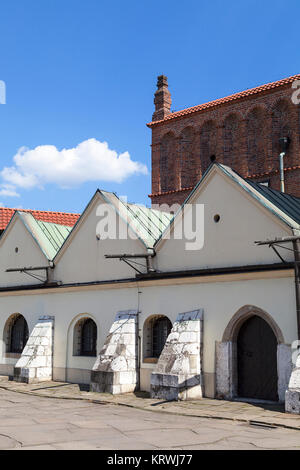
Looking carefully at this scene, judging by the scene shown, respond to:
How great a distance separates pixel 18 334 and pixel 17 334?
0.29 ft

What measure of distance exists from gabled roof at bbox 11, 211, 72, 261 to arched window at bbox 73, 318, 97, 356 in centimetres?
354

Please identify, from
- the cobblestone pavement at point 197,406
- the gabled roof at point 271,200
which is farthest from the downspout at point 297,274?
the cobblestone pavement at point 197,406

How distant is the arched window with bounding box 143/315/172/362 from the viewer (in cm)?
1730

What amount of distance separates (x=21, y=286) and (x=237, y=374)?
11.7 meters

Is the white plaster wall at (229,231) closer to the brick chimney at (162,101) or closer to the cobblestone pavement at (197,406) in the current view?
the cobblestone pavement at (197,406)

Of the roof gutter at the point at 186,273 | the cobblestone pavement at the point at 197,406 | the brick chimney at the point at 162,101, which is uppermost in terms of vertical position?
the brick chimney at the point at 162,101

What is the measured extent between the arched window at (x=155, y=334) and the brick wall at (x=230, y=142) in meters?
13.7

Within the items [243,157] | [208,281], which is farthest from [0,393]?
[243,157]

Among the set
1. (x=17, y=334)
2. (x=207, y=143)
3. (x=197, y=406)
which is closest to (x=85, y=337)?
(x=17, y=334)

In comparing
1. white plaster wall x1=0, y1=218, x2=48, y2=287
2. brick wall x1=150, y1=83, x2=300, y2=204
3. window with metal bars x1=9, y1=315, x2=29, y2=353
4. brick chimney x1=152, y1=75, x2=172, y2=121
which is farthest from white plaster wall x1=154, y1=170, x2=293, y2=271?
brick chimney x1=152, y1=75, x2=172, y2=121

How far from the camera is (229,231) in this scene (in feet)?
51.3

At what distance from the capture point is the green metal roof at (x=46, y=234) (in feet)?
74.6

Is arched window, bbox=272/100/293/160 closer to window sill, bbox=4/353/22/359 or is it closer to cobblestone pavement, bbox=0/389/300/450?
window sill, bbox=4/353/22/359

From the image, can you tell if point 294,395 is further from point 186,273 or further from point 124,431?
point 186,273
